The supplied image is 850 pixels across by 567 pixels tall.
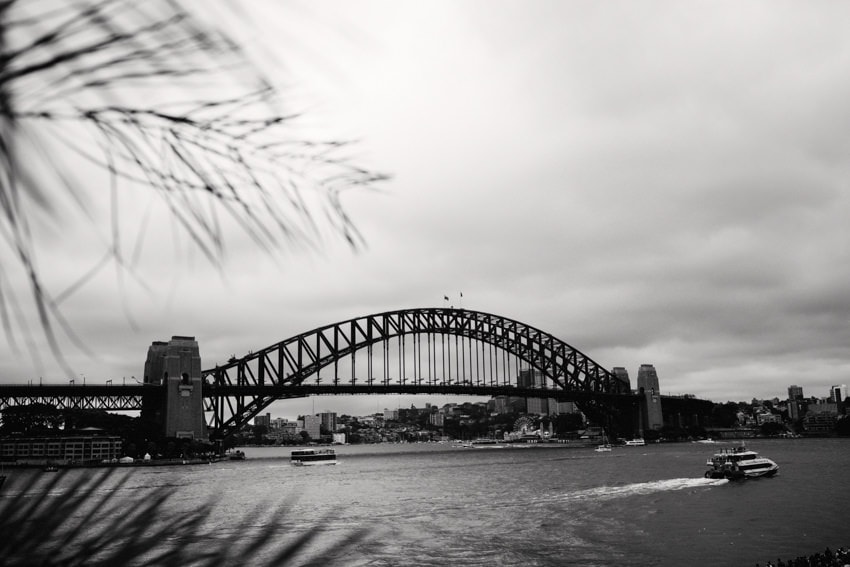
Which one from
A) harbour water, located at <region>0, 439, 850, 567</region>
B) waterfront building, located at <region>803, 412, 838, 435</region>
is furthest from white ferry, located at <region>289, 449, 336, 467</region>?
waterfront building, located at <region>803, 412, 838, 435</region>

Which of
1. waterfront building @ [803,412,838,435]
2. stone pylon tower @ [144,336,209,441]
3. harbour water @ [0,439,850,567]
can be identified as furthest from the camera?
waterfront building @ [803,412,838,435]

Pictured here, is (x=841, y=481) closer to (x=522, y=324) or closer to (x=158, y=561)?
(x=158, y=561)

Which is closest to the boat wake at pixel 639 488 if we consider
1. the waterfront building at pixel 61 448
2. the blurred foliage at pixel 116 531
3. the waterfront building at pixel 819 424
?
the blurred foliage at pixel 116 531

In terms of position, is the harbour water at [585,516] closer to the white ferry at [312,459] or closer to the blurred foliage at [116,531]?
the blurred foliage at [116,531]

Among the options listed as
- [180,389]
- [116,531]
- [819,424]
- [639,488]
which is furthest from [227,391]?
[819,424]

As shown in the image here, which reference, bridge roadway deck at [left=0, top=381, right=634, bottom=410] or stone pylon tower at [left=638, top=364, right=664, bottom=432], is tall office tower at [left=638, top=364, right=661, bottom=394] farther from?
bridge roadway deck at [left=0, top=381, right=634, bottom=410]
